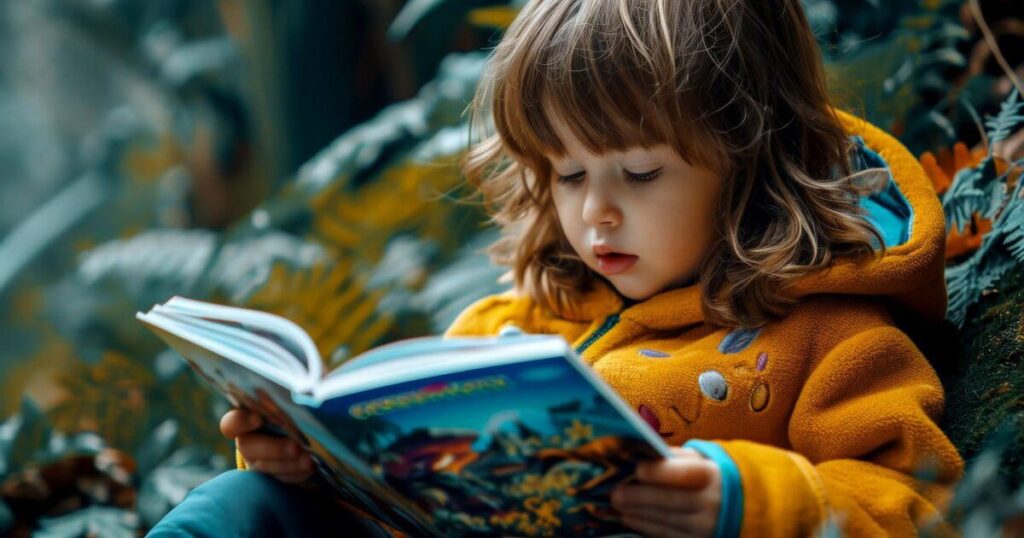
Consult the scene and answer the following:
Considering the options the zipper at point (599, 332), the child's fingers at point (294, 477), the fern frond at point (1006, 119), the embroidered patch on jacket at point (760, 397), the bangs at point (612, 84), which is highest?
the bangs at point (612, 84)

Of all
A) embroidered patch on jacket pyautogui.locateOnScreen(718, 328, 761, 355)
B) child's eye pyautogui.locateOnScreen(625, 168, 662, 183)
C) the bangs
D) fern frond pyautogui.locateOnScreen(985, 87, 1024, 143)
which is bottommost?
embroidered patch on jacket pyautogui.locateOnScreen(718, 328, 761, 355)

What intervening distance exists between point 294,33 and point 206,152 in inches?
20.4

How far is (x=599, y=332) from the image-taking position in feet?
4.61

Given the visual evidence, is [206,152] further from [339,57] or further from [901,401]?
[901,401]

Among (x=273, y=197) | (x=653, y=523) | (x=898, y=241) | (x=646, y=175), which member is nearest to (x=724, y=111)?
(x=646, y=175)

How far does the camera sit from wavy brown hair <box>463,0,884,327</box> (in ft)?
4.01

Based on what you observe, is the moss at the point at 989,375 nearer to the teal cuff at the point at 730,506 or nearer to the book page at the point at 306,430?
the teal cuff at the point at 730,506

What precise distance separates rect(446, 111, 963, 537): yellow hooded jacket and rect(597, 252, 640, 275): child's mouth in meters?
0.06

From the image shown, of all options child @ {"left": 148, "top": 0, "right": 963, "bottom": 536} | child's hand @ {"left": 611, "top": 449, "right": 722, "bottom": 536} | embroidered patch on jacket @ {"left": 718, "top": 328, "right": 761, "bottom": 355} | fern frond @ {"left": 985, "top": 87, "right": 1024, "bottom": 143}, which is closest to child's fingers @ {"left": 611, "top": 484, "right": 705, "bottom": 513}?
child's hand @ {"left": 611, "top": 449, "right": 722, "bottom": 536}

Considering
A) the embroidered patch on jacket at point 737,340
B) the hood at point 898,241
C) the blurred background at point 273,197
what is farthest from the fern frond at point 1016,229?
the embroidered patch on jacket at point 737,340

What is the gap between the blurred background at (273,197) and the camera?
1496mm

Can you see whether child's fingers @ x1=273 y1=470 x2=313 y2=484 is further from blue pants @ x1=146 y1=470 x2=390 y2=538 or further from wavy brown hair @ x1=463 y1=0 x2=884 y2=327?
wavy brown hair @ x1=463 y1=0 x2=884 y2=327

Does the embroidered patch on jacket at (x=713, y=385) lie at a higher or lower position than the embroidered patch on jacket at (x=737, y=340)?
lower

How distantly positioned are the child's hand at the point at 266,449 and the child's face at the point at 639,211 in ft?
1.36
